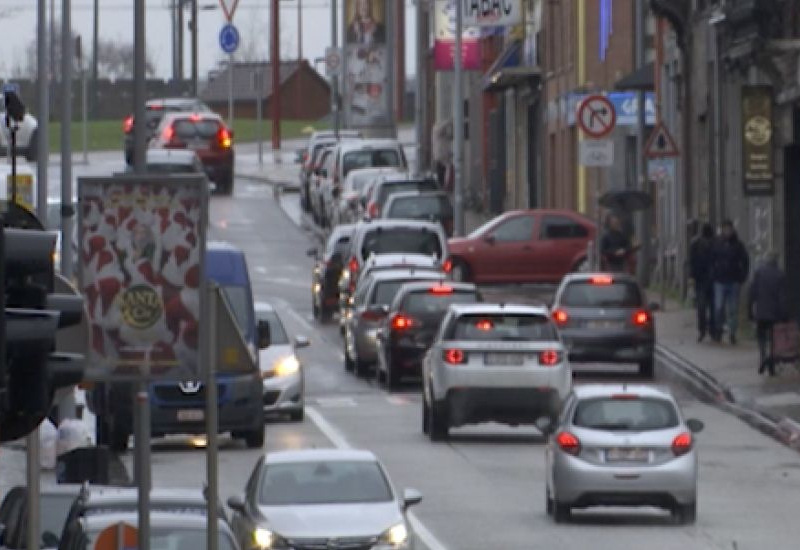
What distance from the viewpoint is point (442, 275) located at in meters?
41.6

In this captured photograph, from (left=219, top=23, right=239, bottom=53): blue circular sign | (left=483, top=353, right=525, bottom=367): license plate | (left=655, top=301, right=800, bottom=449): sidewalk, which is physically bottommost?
(left=655, top=301, right=800, bottom=449): sidewalk

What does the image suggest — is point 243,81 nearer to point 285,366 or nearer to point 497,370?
point 285,366

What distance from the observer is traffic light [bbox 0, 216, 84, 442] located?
605 centimetres

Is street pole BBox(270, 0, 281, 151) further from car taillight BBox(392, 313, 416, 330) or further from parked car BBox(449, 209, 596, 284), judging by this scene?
car taillight BBox(392, 313, 416, 330)

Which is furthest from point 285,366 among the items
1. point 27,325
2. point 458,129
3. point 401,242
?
point 458,129

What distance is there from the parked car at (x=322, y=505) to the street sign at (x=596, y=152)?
922 inches

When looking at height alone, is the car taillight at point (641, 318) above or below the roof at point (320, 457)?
above

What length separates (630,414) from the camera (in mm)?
24016

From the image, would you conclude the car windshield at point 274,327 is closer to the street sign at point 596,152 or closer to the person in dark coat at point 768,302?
the person in dark coat at point 768,302

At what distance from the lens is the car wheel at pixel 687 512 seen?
23.8 m

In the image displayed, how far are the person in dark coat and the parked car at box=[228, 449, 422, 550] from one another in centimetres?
1545

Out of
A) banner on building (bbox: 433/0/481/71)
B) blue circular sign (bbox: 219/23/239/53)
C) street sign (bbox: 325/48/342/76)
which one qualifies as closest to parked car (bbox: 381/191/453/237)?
banner on building (bbox: 433/0/481/71)

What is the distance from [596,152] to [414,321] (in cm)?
859

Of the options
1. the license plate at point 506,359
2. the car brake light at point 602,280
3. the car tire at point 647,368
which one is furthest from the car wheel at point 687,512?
the car brake light at point 602,280
